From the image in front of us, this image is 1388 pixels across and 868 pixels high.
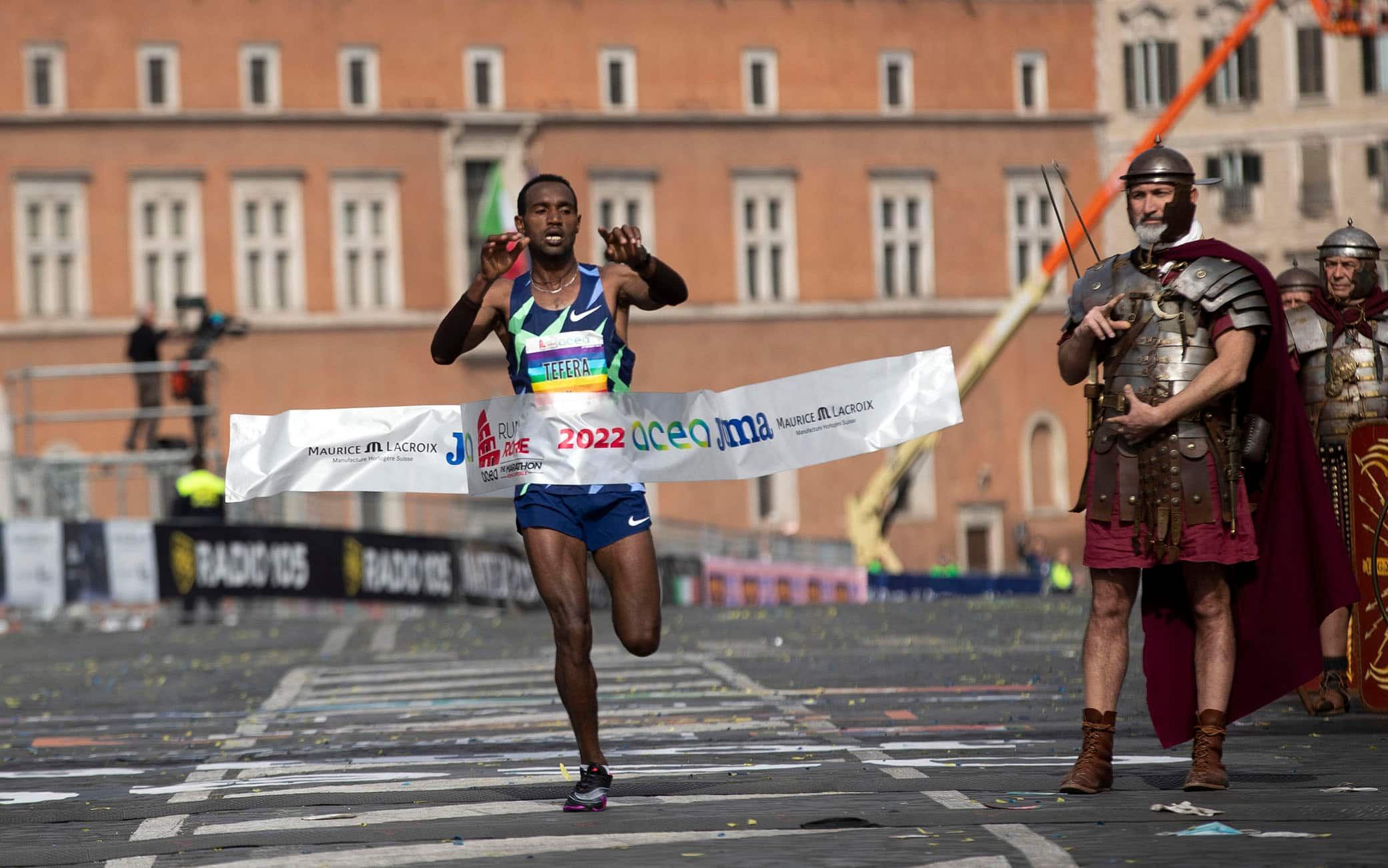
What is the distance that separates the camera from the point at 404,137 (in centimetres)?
5578

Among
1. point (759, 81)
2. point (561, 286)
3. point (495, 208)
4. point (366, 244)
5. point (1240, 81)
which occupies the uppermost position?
point (1240, 81)

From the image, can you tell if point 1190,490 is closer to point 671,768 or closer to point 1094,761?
point 1094,761

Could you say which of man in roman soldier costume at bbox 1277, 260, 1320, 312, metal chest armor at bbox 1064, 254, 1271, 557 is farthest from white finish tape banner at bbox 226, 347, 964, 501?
man in roman soldier costume at bbox 1277, 260, 1320, 312

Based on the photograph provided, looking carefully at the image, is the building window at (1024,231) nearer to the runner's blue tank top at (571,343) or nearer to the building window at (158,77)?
the building window at (158,77)

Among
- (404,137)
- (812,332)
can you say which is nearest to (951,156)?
(812,332)

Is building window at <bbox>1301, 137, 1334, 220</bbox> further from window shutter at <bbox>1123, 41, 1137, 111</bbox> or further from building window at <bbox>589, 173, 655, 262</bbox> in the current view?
building window at <bbox>589, 173, 655, 262</bbox>

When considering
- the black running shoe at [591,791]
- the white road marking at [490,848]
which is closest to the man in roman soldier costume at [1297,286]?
the black running shoe at [591,791]

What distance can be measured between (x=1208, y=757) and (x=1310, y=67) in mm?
59373

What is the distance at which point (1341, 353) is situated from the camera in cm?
1165

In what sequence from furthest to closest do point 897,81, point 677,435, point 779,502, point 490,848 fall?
point 897,81, point 779,502, point 677,435, point 490,848

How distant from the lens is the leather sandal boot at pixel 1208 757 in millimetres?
8250

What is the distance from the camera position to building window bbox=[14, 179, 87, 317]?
53.8m

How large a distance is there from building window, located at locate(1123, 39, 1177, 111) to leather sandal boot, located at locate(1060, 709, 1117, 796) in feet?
191

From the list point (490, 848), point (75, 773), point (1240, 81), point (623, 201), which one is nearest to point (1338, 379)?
point (490, 848)
